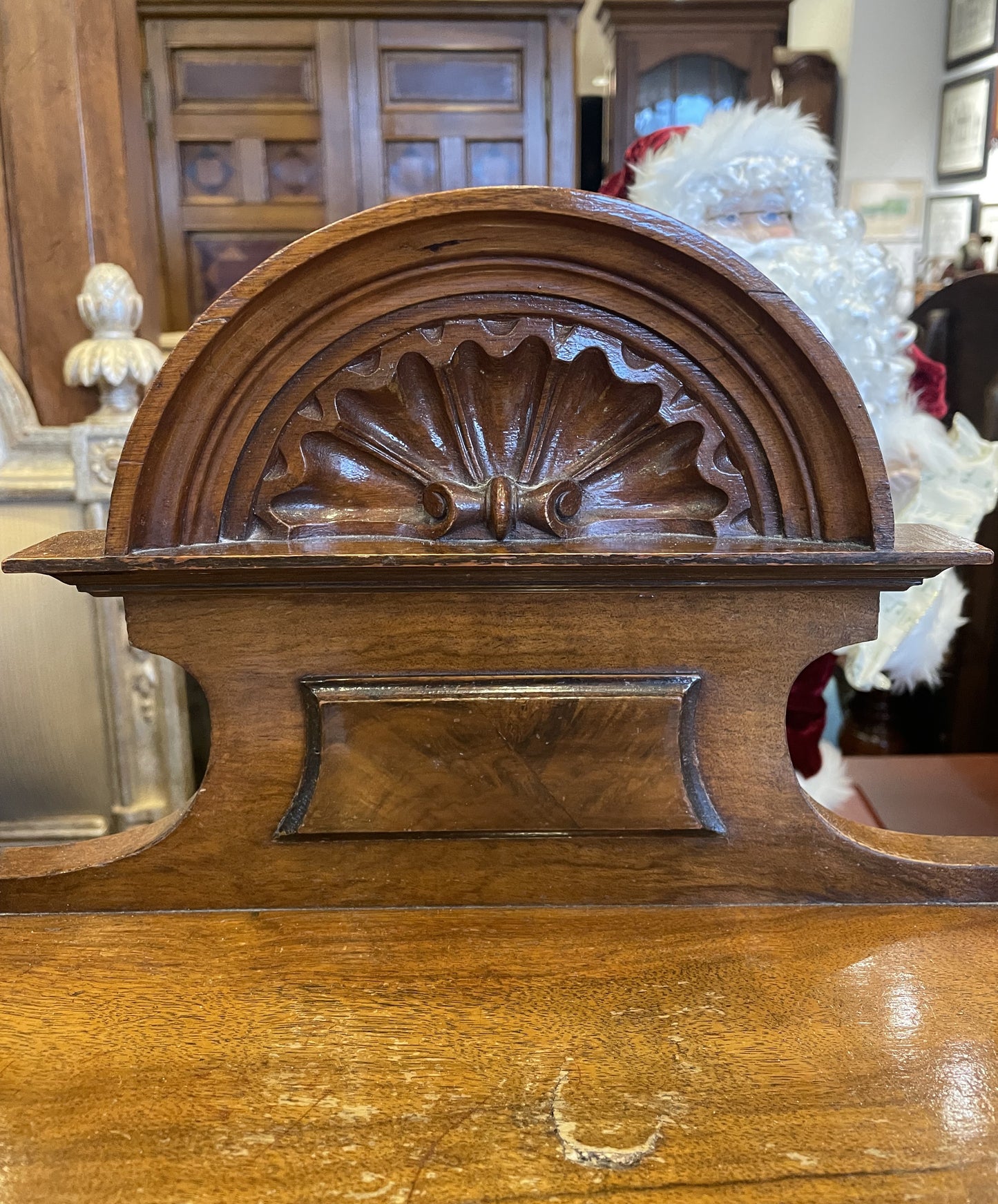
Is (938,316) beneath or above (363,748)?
above

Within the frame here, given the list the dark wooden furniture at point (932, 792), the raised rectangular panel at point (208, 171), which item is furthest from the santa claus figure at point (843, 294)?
the raised rectangular panel at point (208, 171)

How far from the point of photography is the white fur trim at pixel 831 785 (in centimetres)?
143

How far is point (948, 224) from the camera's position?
4059 mm

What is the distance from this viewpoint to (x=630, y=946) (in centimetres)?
71

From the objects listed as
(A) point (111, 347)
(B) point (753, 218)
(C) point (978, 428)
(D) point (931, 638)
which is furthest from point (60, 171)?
(C) point (978, 428)

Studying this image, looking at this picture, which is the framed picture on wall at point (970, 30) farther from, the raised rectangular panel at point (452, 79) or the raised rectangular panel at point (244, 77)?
the raised rectangular panel at point (244, 77)

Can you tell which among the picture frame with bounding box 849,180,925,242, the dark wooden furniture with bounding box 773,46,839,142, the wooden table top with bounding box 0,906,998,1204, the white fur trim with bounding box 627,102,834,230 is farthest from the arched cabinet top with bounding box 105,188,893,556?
the picture frame with bounding box 849,180,925,242

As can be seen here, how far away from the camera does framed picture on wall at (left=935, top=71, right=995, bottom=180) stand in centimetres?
370

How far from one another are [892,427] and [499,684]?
1.34m

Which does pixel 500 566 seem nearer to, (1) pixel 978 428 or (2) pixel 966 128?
(1) pixel 978 428

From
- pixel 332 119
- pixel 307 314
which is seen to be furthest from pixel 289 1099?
pixel 332 119

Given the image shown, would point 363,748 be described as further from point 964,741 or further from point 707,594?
point 964,741

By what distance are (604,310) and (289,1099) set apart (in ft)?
1.79

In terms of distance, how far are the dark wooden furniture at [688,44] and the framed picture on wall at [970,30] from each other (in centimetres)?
73
